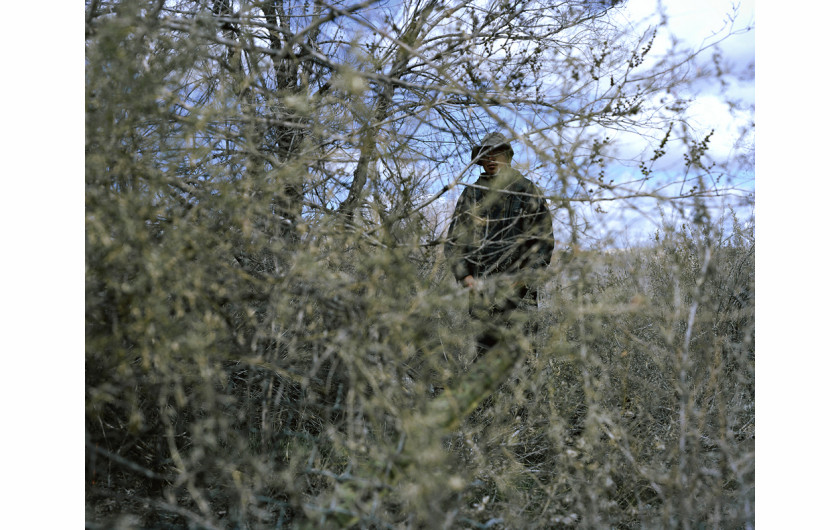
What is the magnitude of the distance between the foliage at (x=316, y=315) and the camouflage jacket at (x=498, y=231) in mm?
108

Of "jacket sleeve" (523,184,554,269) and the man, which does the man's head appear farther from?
"jacket sleeve" (523,184,554,269)

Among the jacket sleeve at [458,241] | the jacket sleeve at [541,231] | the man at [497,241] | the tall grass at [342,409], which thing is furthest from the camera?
the jacket sleeve at [541,231]

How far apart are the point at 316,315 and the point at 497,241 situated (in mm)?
742

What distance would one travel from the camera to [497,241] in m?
2.24

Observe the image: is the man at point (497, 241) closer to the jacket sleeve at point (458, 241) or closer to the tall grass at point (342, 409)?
the jacket sleeve at point (458, 241)

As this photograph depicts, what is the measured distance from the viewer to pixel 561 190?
2.27 m

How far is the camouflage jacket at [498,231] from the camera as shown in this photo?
86.4 inches

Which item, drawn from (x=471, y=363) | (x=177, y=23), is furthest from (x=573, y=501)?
(x=177, y=23)

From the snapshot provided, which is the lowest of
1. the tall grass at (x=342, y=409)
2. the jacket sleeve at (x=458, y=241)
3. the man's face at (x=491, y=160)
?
the tall grass at (x=342, y=409)

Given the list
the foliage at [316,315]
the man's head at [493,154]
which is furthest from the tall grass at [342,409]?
the man's head at [493,154]

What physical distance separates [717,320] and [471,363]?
4.49 ft

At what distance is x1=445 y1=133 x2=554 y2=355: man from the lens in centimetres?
208

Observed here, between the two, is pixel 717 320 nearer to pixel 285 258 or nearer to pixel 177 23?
pixel 285 258

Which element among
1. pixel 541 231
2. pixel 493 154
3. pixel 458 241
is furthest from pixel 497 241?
pixel 493 154
